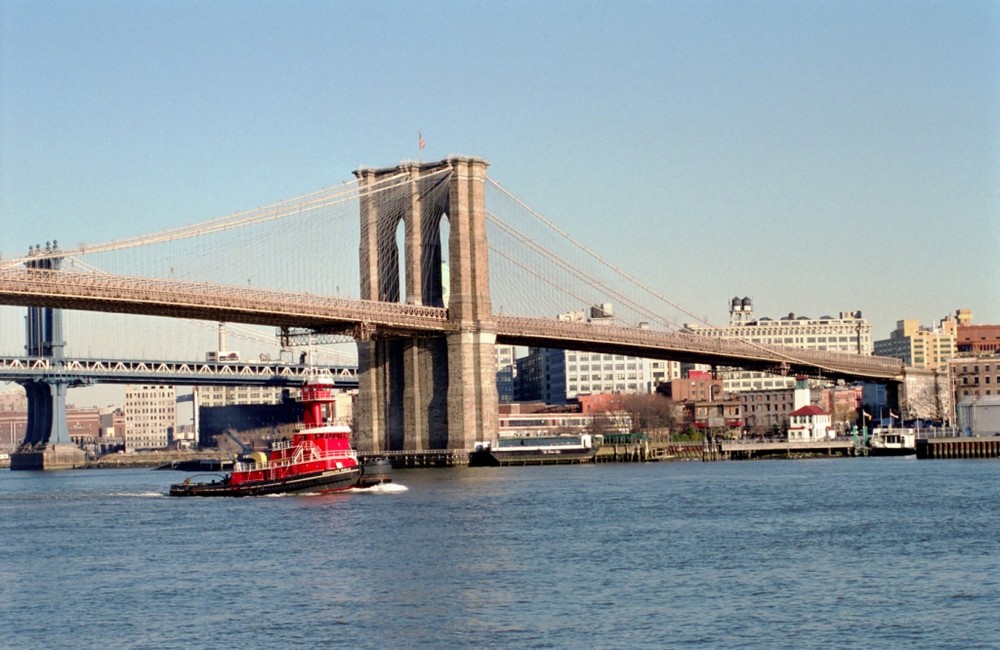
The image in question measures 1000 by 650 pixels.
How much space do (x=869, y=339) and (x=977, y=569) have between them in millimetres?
146953

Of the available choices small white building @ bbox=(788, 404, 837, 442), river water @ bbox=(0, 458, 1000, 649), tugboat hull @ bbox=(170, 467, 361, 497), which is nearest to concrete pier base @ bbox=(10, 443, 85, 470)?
small white building @ bbox=(788, 404, 837, 442)

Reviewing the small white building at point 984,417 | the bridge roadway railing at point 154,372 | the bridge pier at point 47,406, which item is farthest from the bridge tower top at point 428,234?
the bridge pier at point 47,406

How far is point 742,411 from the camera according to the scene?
124188mm

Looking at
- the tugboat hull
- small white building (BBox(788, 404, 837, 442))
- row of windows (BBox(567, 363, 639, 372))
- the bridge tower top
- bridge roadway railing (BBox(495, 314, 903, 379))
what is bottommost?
the tugboat hull

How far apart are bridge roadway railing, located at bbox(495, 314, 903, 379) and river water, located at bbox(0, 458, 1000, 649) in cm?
3143

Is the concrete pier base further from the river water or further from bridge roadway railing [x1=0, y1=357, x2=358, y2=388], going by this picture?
the river water

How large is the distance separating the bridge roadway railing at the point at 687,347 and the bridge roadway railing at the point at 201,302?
19.1ft

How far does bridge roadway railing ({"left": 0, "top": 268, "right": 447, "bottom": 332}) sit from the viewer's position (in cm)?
6084

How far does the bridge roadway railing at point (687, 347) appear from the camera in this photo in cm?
8275

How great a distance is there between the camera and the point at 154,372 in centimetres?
12419

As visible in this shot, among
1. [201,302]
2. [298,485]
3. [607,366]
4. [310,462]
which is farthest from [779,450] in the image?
[607,366]

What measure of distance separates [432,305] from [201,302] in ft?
58.2

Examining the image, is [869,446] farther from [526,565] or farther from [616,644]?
[616,644]

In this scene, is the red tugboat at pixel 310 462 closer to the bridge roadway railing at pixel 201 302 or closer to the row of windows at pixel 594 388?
the bridge roadway railing at pixel 201 302
